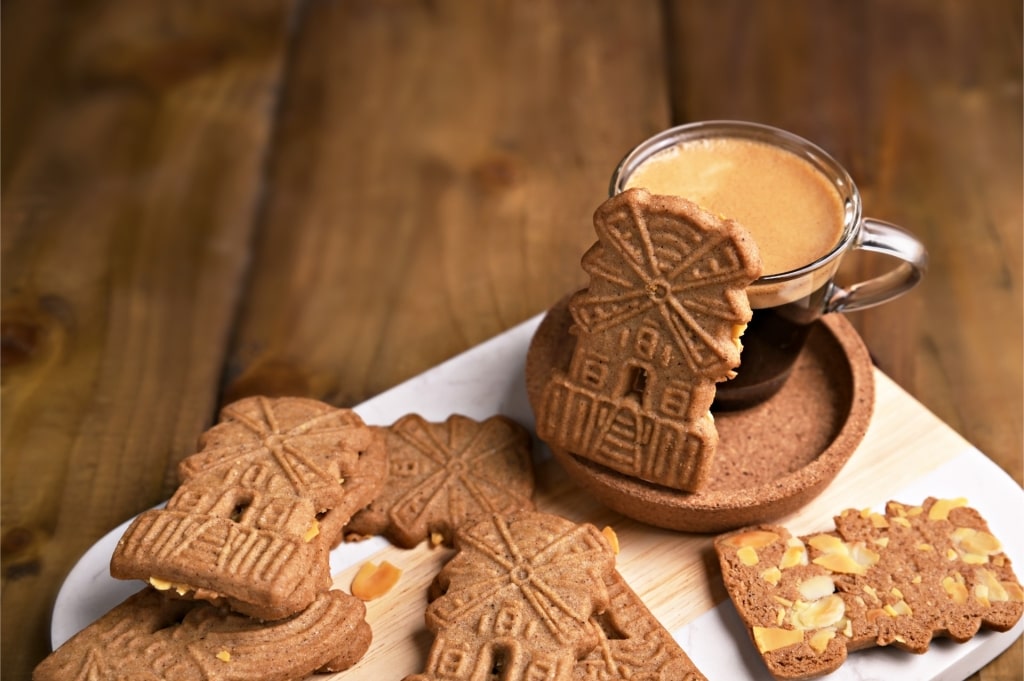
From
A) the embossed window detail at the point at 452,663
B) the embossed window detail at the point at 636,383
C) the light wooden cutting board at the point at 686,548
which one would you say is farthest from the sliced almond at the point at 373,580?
the embossed window detail at the point at 636,383

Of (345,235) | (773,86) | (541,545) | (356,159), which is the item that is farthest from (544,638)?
(773,86)

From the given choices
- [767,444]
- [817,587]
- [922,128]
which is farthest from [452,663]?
[922,128]

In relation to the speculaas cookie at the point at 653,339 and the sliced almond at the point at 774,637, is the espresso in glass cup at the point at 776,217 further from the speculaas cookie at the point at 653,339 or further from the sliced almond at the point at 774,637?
the sliced almond at the point at 774,637

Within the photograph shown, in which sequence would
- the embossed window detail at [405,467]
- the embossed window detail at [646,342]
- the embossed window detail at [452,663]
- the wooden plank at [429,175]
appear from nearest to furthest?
the embossed window detail at [452,663] → the embossed window detail at [646,342] → the embossed window detail at [405,467] → the wooden plank at [429,175]

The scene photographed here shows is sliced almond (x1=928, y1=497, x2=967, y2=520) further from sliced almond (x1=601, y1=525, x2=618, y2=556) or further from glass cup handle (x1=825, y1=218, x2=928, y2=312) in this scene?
sliced almond (x1=601, y1=525, x2=618, y2=556)

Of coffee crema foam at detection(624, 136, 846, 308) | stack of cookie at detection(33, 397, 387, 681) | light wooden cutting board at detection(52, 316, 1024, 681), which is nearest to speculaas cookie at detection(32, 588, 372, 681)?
stack of cookie at detection(33, 397, 387, 681)

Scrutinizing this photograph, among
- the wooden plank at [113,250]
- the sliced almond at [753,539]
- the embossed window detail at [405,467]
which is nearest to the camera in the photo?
the sliced almond at [753,539]

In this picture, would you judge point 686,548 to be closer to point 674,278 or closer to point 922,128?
point 674,278
